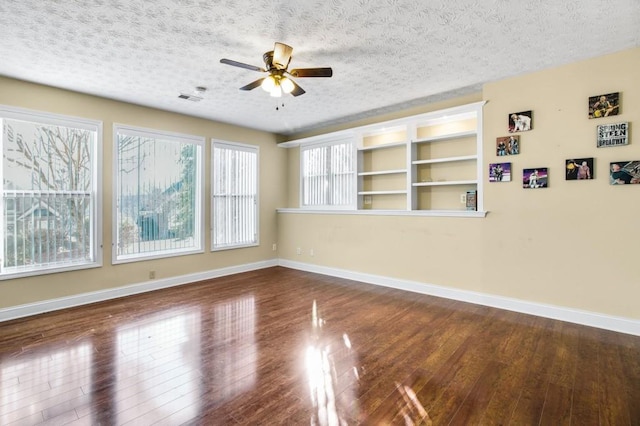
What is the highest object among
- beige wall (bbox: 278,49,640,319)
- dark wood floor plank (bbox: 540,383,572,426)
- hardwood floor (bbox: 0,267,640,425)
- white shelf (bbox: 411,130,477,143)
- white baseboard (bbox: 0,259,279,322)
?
white shelf (bbox: 411,130,477,143)

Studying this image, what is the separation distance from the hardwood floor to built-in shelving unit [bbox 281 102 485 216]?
1.59m


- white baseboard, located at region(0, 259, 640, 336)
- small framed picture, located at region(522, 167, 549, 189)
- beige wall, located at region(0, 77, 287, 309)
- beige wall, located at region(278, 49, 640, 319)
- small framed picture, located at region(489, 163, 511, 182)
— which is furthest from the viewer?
small framed picture, located at region(489, 163, 511, 182)

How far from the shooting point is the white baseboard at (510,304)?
10.7 feet

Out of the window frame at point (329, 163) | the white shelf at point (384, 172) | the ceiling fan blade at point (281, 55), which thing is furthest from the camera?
the window frame at point (329, 163)

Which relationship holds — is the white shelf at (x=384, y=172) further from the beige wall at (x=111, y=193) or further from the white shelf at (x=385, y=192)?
the beige wall at (x=111, y=193)

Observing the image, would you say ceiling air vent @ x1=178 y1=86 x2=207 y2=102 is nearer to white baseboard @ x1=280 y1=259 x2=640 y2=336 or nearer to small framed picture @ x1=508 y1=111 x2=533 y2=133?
white baseboard @ x1=280 y1=259 x2=640 y2=336

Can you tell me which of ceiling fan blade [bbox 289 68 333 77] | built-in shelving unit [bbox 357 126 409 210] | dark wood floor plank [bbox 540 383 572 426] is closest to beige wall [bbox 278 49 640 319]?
built-in shelving unit [bbox 357 126 409 210]

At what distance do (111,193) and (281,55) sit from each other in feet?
10.7

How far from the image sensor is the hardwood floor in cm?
203

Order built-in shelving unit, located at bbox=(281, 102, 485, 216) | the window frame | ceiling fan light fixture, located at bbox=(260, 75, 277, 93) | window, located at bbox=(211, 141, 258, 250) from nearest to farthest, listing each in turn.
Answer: ceiling fan light fixture, located at bbox=(260, 75, 277, 93), built-in shelving unit, located at bbox=(281, 102, 485, 216), the window frame, window, located at bbox=(211, 141, 258, 250)

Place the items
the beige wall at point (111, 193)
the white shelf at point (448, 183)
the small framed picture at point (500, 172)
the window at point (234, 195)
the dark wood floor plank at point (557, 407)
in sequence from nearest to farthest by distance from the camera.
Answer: the dark wood floor plank at point (557, 407) < the beige wall at point (111, 193) < the small framed picture at point (500, 172) < the white shelf at point (448, 183) < the window at point (234, 195)

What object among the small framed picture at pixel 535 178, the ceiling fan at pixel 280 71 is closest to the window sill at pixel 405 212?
the small framed picture at pixel 535 178

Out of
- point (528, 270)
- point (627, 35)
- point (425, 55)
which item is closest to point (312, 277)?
point (528, 270)

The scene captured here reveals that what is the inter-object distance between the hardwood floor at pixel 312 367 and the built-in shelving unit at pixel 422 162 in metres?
1.59
